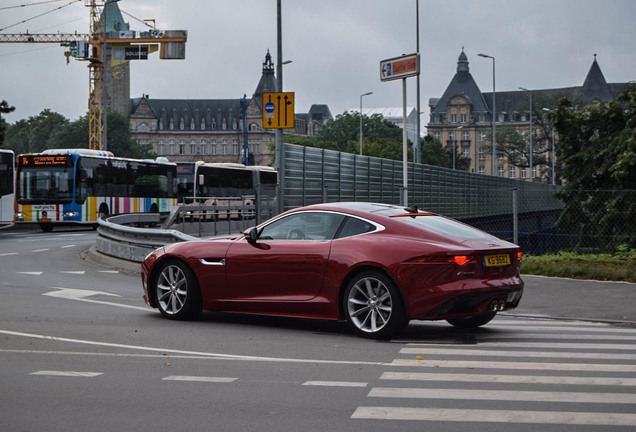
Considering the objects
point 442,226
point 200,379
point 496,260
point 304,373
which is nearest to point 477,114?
point 442,226

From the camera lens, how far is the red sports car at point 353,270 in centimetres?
948

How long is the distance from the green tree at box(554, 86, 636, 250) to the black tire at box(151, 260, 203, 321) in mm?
17839

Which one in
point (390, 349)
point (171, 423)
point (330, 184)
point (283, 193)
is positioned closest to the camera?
point (171, 423)

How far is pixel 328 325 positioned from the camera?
433 inches

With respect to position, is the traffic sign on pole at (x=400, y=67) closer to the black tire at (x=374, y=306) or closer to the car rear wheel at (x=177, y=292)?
the car rear wheel at (x=177, y=292)

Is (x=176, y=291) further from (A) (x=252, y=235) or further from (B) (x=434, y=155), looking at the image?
(B) (x=434, y=155)

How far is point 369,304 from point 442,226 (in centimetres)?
120

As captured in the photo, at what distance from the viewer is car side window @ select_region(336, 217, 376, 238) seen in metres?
10.1

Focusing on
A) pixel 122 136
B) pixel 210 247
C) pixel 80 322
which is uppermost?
pixel 122 136

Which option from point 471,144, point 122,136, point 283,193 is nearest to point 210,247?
point 283,193

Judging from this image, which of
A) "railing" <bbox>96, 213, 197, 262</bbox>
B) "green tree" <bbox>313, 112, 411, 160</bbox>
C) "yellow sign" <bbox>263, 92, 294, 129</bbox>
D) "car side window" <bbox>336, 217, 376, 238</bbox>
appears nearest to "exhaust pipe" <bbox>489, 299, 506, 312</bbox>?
"car side window" <bbox>336, 217, 376, 238</bbox>

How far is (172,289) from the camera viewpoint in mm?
11273

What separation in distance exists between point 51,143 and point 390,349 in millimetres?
124035

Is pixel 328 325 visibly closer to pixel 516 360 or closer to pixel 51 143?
pixel 516 360
